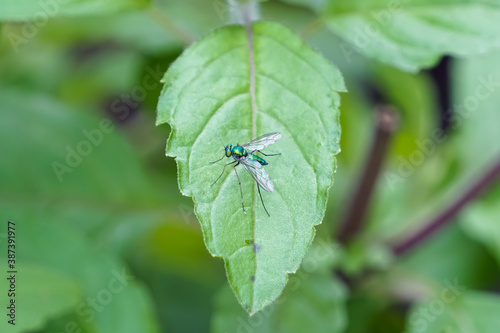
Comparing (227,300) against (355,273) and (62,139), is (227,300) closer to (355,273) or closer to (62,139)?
(355,273)

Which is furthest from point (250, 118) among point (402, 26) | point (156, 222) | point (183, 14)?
point (183, 14)

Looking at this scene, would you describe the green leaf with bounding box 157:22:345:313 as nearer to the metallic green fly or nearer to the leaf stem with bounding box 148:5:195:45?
the metallic green fly

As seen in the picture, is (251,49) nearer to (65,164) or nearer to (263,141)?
(263,141)

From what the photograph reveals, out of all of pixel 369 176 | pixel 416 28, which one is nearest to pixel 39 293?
pixel 369 176

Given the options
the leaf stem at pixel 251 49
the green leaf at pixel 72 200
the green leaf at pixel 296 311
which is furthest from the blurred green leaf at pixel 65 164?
the leaf stem at pixel 251 49

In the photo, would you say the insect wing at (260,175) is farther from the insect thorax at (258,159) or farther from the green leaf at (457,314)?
the green leaf at (457,314)
